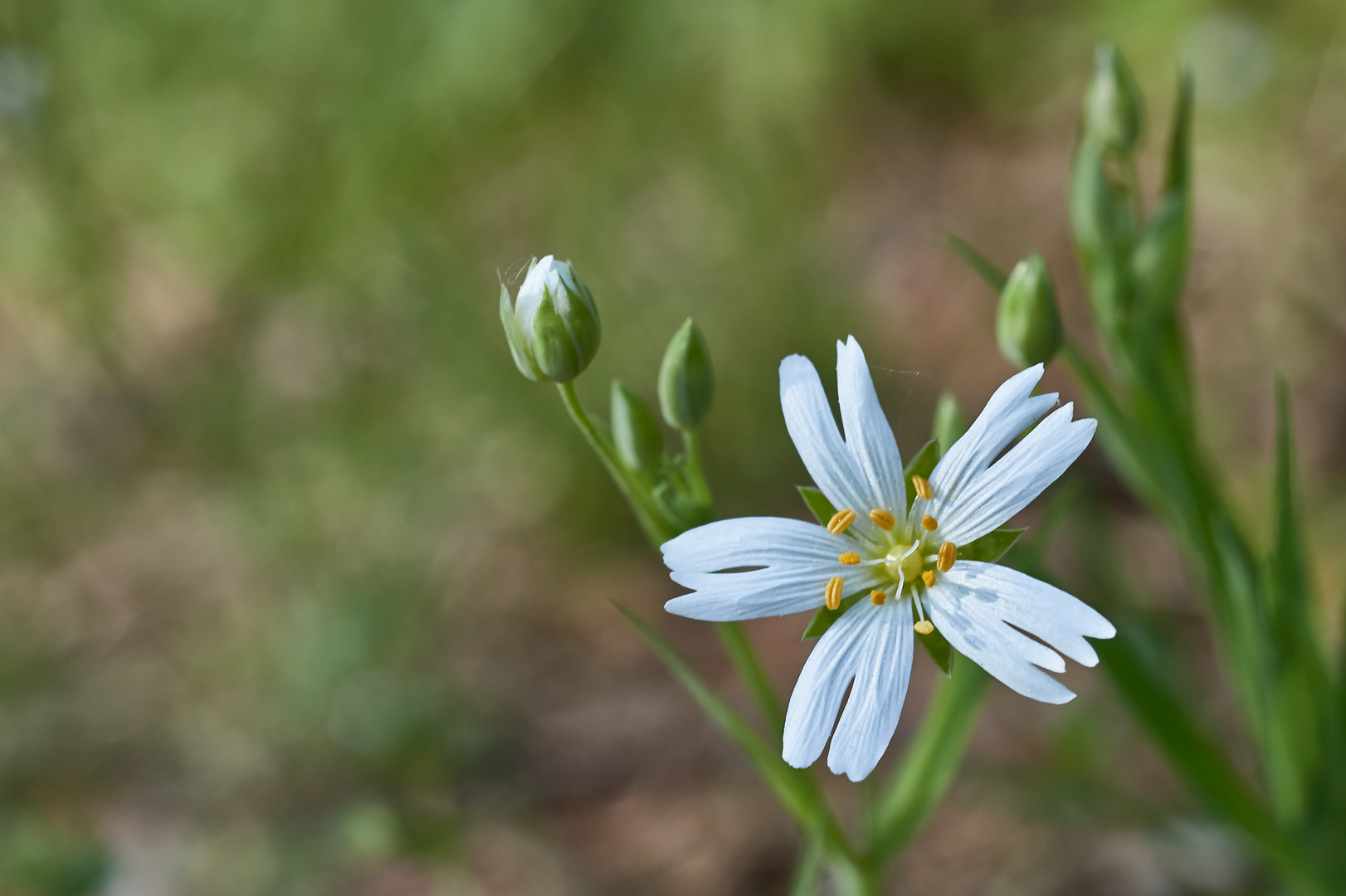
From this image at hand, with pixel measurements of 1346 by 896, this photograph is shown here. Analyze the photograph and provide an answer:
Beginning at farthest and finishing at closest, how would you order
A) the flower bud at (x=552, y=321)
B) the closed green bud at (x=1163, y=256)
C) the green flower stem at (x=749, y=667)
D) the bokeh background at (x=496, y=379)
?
the bokeh background at (x=496, y=379), the closed green bud at (x=1163, y=256), the green flower stem at (x=749, y=667), the flower bud at (x=552, y=321)

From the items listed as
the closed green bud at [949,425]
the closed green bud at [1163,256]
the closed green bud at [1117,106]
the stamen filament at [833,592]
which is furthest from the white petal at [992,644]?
the closed green bud at [1117,106]

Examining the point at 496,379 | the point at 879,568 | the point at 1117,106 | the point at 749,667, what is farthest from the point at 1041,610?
the point at 496,379

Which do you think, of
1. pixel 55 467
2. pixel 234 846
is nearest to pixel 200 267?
pixel 55 467

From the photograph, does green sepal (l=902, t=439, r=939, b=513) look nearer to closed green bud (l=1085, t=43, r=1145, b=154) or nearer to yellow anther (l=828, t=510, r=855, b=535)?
yellow anther (l=828, t=510, r=855, b=535)

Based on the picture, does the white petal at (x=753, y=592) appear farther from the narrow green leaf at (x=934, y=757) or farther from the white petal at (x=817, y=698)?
the narrow green leaf at (x=934, y=757)

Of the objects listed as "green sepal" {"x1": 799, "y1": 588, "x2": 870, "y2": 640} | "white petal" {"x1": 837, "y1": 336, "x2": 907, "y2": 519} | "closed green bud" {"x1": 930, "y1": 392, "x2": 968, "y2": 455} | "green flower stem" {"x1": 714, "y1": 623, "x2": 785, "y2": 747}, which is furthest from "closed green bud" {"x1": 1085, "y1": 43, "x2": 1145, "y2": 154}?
"green flower stem" {"x1": 714, "y1": 623, "x2": 785, "y2": 747}

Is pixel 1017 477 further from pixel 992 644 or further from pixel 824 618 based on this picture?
pixel 824 618
